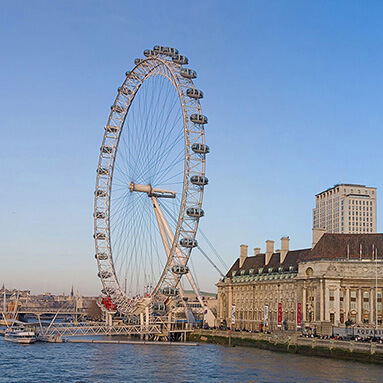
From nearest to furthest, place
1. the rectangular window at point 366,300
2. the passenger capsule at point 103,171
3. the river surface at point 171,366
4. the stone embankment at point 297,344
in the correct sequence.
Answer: the river surface at point 171,366, the stone embankment at point 297,344, the rectangular window at point 366,300, the passenger capsule at point 103,171

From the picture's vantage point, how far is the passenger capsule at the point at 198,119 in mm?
80500

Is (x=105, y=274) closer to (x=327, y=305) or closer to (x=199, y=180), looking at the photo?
(x=199, y=180)

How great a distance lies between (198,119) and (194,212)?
1060cm

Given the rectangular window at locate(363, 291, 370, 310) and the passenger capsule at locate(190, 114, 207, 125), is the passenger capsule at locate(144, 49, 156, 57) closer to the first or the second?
the passenger capsule at locate(190, 114, 207, 125)

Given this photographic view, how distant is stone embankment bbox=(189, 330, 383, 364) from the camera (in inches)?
2530

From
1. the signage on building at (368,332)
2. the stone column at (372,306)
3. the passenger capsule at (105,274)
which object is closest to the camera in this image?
the signage on building at (368,332)

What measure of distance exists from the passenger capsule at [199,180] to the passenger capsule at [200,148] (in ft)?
9.76

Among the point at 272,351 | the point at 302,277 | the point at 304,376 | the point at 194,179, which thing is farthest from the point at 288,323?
the point at 304,376

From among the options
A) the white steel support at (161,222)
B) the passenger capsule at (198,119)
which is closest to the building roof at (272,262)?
the white steel support at (161,222)

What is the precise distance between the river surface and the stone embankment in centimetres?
156

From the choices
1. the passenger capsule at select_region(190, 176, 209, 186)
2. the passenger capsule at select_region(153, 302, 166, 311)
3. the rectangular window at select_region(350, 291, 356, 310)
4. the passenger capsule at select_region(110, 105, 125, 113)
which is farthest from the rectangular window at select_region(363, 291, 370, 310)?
the passenger capsule at select_region(110, 105, 125, 113)

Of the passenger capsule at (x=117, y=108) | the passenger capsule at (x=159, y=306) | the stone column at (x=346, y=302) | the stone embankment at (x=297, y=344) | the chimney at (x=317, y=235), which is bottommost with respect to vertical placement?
the stone embankment at (x=297, y=344)

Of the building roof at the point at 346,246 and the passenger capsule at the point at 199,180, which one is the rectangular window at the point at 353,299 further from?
the passenger capsule at the point at 199,180

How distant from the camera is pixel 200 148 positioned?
80688mm
